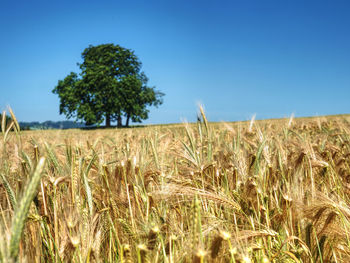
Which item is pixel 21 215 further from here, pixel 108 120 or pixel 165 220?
pixel 108 120

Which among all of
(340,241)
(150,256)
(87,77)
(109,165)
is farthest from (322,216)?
(87,77)

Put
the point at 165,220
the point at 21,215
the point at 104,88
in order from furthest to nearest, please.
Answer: the point at 104,88 < the point at 165,220 < the point at 21,215

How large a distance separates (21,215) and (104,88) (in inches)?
1304

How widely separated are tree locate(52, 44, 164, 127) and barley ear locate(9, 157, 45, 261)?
3171cm

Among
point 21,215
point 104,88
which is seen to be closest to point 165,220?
point 21,215

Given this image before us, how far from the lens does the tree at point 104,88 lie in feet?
104

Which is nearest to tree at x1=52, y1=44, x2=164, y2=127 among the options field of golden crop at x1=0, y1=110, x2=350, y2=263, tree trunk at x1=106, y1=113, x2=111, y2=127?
tree trunk at x1=106, y1=113, x2=111, y2=127

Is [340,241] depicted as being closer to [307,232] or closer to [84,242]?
[307,232]

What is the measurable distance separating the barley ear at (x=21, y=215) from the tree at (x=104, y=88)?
31713 millimetres

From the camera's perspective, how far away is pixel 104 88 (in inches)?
1264

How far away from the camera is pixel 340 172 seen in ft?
6.95

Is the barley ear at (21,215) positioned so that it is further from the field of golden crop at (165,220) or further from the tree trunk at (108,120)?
the tree trunk at (108,120)

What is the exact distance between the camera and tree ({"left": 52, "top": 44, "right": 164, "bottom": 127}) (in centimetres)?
3166

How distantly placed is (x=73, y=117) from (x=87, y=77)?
18.3ft
